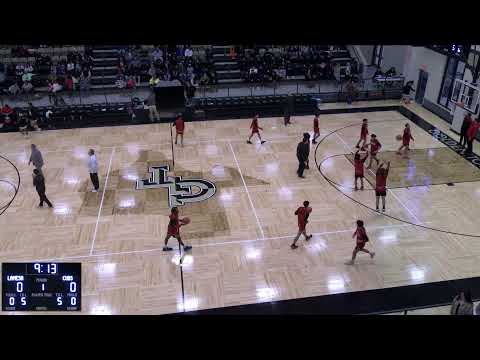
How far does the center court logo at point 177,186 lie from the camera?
524 inches

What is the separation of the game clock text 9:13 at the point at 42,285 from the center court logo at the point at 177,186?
5.94 m

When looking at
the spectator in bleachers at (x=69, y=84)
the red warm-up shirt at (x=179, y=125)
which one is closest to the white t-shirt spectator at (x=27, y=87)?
the spectator in bleachers at (x=69, y=84)

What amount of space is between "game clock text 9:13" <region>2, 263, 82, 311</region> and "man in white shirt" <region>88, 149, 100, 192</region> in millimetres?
6132

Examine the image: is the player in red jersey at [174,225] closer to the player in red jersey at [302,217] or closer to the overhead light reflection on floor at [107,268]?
the overhead light reflection on floor at [107,268]

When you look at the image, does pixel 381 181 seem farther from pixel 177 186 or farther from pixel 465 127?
pixel 465 127

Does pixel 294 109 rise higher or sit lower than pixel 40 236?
higher

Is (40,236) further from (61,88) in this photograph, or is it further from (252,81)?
(252,81)

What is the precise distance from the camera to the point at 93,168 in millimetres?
13156

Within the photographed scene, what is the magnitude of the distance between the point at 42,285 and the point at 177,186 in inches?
281

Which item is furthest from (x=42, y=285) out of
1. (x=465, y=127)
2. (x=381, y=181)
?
(x=465, y=127)

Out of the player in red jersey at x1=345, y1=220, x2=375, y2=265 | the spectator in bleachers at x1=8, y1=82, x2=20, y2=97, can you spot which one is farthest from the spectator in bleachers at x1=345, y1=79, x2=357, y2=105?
the spectator in bleachers at x1=8, y1=82, x2=20, y2=97
